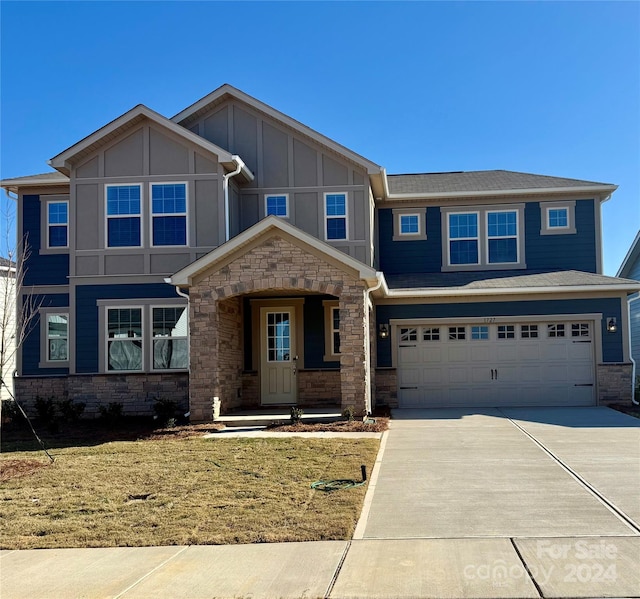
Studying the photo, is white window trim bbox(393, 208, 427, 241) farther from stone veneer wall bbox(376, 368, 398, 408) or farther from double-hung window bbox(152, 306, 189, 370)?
double-hung window bbox(152, 306, 189, 370)

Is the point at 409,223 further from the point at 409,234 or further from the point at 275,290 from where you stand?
the point at 275,290

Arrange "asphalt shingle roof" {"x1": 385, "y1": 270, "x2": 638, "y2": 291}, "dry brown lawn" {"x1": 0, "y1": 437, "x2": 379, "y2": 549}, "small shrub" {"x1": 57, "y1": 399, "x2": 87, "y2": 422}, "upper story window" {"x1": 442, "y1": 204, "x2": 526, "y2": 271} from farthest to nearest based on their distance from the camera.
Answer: "upper story window" {"x1": 442, "y1": 204, "x2": 526, "y2": 271}, "asphalt shingle roof" {"x1": 385, "y1": 270, "x2": 638, "y2": 291}, "small shrub" {"x1": 57, "y1": 399, "x2": 87, "y2": 422}, "dry brown lawn" {"x1": 0, "y1": 437, "x2": 379, "y2": 549}

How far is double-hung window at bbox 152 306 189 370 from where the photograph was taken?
687 inches

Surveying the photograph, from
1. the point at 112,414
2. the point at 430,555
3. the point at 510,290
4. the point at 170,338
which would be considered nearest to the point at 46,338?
the point at 170,338

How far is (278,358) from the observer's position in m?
18.3

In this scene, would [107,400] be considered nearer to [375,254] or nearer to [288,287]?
[288,287]

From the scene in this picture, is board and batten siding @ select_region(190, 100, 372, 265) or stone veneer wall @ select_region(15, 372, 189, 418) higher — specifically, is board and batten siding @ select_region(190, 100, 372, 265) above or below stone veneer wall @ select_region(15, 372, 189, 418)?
above

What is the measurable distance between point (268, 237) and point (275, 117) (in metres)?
4.47

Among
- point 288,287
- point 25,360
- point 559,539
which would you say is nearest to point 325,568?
point 559,539

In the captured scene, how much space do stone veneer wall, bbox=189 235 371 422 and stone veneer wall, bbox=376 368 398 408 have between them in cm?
286

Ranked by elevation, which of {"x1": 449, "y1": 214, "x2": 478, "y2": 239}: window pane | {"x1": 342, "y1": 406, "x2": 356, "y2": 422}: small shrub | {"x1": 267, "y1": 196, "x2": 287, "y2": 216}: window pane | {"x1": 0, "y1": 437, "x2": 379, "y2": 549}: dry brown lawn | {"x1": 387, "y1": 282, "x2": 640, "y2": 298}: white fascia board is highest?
{"x1": 267, "y1": 196, "x2": 287, "y2": 216}: window pane

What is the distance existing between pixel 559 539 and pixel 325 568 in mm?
2241

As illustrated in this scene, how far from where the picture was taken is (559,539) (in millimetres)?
6637

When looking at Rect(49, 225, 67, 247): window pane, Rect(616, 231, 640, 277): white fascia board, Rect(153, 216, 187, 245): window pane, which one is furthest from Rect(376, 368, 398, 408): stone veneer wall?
Rect(616, 231, 640, 277): white fascia board
